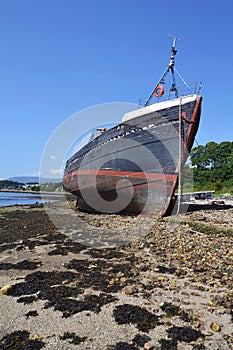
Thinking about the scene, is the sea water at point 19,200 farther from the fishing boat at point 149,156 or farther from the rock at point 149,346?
the rock at point 149,346

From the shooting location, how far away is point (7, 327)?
5.54m

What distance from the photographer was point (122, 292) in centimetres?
704

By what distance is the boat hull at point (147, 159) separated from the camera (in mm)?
16031

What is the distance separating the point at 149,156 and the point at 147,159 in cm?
20

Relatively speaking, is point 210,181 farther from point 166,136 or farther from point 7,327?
point 7,327

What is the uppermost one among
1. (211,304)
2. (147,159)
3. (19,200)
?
(147,159)

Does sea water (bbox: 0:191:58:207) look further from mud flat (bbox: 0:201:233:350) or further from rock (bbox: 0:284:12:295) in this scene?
rock (bbox: 0:284:12:295)

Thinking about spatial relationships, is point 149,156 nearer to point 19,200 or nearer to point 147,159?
point 147,159

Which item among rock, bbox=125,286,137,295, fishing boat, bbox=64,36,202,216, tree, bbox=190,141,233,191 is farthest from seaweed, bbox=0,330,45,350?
tree, bbox=190,141,233,191

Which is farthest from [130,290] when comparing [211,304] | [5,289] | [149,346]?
[5,289]

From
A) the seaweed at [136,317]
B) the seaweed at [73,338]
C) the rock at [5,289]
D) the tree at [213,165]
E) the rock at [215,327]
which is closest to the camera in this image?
the seaweed at [73,338]

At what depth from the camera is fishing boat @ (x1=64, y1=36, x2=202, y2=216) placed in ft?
52.6

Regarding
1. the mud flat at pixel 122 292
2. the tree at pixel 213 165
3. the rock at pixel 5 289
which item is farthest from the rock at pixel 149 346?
the tree at pixel 213 165

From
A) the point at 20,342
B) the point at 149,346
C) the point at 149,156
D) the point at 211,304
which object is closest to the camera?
the point at 149,346
